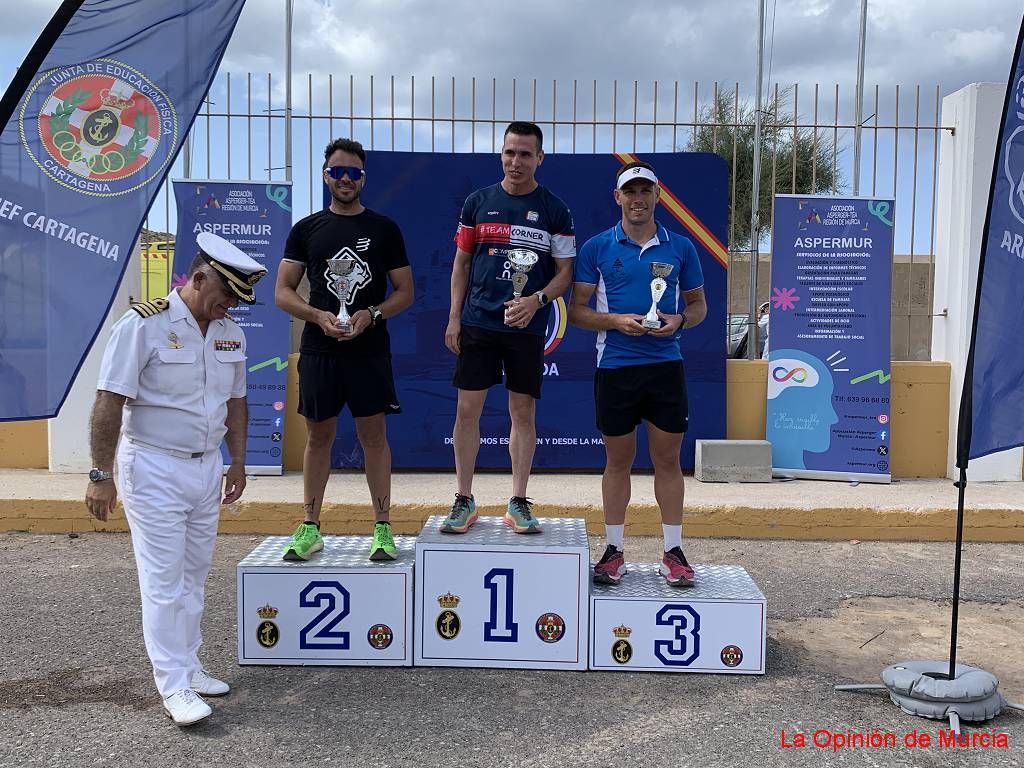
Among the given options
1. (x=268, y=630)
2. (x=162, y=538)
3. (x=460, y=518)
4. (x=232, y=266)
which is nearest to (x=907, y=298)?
(x=460, y=518)

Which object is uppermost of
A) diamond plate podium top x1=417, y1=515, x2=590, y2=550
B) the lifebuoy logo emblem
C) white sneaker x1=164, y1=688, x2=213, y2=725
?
the lifebuoy logo emblem

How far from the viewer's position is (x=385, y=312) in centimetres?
424

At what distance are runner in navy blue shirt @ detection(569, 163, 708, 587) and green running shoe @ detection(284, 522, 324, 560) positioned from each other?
130 centimetres

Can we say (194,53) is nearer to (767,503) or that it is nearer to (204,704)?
(204,704)

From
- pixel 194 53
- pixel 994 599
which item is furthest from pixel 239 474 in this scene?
pixel 994 599

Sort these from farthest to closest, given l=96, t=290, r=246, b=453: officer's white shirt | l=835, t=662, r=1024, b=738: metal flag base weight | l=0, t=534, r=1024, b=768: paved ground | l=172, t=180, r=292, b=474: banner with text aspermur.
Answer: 1. l=172, t=180, r=292, b=474: banner with text aspermur
2. l=835, t=662, r=1024, b=738: metal flag base weight
3. l=96, t=290, r=246, b=453: officer's white shirt
4. l=0, t=534, r=1024, b=768: paved ground

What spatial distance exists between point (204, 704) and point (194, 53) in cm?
226

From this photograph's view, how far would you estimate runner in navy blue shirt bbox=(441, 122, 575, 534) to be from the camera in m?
4.26

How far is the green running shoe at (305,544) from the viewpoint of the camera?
4.09 metres

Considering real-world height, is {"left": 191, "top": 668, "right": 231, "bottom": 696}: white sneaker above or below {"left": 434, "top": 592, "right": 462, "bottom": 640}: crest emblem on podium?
below

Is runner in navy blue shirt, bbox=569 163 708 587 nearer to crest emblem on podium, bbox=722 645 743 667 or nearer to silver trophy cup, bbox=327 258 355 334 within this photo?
crest emblem on podium, bbox=722 645 743 667

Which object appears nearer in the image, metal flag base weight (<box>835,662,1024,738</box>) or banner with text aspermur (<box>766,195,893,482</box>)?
metal flag base weight (<box>835,662,1024,738</box>)

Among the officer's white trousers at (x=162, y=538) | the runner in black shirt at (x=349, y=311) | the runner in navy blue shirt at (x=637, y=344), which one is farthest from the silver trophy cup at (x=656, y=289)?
the officer's white trousers at (x=162, y=538)

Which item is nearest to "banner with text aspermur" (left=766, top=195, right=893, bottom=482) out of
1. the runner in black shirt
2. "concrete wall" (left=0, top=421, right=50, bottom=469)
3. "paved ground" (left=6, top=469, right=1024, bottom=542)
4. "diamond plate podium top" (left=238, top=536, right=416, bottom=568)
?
"paved ground" (left=6, top=469, right=1024, bottom=542)
